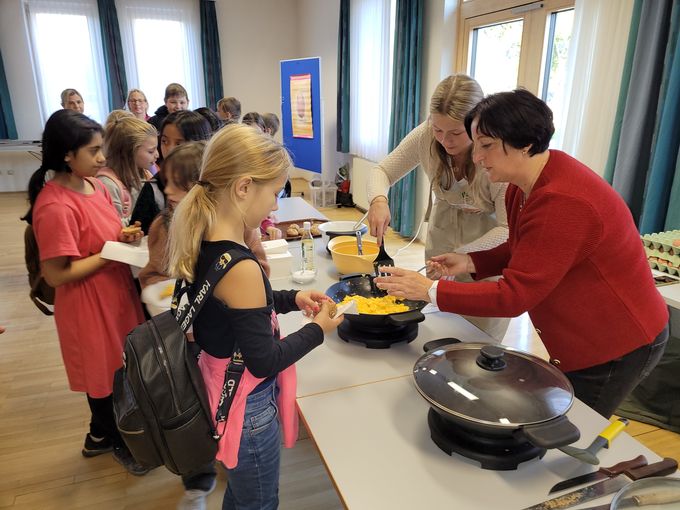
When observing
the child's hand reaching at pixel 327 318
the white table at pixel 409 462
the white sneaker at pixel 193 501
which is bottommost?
the white sneaker at pixel 193 501

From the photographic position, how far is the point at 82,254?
63.6 inches

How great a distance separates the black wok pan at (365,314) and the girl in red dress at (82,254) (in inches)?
31.6

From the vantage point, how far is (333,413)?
107 centimetres

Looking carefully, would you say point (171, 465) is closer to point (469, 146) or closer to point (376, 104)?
point (469, 146)

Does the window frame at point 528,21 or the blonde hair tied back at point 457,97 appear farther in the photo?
the window frame at point 528,21

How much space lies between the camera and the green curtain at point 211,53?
24.5 ft

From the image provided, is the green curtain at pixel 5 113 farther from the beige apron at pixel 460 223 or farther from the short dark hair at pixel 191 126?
the beige apron at pixel 460 223

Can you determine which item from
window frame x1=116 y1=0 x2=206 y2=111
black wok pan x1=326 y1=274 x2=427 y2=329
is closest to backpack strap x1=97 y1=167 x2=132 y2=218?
black wok pan x1=326 y1=274 x2=427 y2=329

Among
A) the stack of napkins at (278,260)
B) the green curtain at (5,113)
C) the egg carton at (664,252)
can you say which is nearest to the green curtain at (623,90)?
the egg carton at (664,252)

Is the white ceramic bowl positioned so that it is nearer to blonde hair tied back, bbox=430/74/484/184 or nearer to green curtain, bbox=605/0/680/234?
blonde hair tied back, bbox=430/74/484/184

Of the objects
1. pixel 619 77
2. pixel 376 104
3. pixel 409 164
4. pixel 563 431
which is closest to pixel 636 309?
pixel 563 431

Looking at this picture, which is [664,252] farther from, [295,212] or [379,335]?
[295,212]

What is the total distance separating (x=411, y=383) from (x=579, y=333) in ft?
1.40

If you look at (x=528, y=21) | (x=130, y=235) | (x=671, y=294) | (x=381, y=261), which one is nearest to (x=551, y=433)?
(x=381, y=261)
